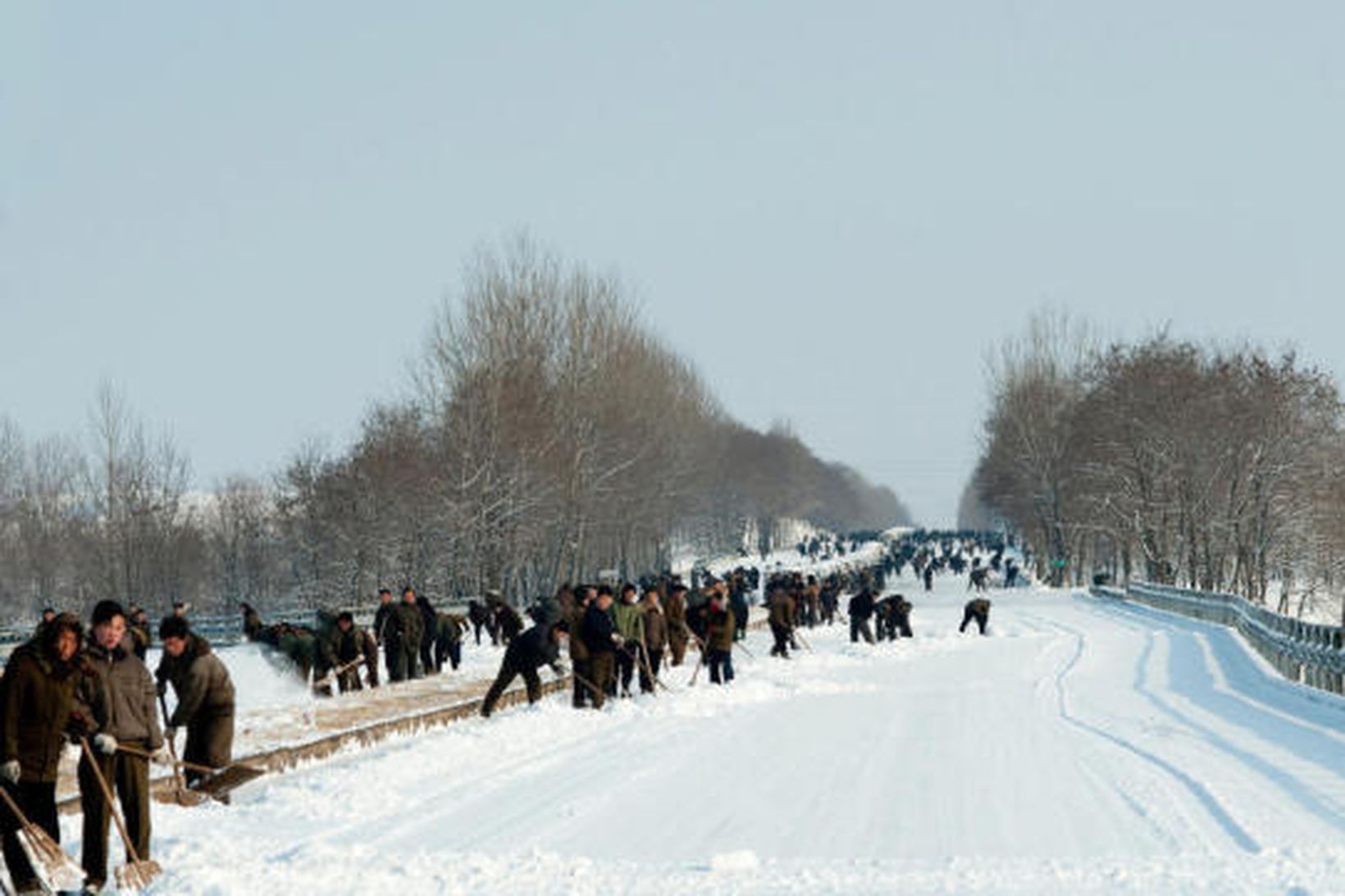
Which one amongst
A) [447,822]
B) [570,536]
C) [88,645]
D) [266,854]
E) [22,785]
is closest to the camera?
[22,785]

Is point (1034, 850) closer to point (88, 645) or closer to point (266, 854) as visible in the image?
point (266, 854)

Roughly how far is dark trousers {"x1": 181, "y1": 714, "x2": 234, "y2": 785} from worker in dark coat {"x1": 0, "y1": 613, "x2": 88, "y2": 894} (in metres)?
4.03

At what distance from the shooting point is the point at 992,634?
149ft

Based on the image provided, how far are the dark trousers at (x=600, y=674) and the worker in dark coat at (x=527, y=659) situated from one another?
0.52 meters

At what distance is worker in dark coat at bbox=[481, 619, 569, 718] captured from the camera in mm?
22141

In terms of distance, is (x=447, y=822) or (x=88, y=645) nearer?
(x=88, y=645)

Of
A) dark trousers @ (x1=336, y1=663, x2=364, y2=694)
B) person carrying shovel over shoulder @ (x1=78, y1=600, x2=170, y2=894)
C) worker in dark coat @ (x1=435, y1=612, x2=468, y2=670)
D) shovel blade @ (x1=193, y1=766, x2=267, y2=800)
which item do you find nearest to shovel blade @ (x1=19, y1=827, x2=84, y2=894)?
person carrying shovel over shoulder @ (x1=78, y1=600, x2=170, y2=894)

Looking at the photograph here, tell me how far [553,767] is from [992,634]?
98.1 feet

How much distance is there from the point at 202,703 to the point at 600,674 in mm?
9846

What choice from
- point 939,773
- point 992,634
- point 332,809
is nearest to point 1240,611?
point 992,634

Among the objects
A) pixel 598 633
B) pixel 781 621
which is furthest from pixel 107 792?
pixel 781 621

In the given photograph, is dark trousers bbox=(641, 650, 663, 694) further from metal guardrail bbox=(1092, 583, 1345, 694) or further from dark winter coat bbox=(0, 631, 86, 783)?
dark winter coat bbox=(0, 631, 86, 783)

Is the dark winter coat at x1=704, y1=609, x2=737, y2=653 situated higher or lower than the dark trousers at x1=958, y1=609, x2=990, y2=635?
higher

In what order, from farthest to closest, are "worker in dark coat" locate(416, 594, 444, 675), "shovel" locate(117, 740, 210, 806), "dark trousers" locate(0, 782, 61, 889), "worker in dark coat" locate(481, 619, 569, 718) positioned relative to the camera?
1. "worker in dark coat" locate(416, 594, 444, 675)
2. "worker in dark coat" locate(481, 619, 569, 718)
3. "shovel" locate(117, 740, 210, 806)
4. "dark trousers" locate(0, 782, 61, 889)
